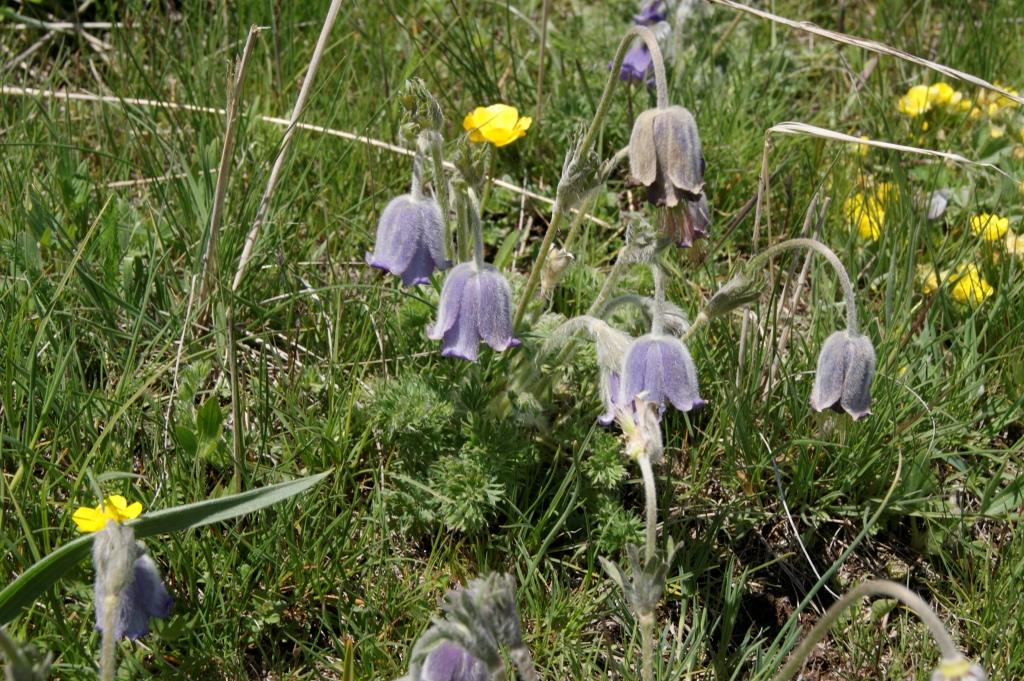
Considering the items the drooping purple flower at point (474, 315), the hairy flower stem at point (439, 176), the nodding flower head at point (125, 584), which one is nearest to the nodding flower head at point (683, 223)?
the drooping purple flower at point (474, 315)

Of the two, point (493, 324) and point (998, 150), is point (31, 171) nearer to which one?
point (493, 324)

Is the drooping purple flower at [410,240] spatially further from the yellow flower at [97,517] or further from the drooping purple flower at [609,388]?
the yellow flower at [97,517]

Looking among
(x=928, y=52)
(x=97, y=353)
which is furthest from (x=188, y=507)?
(x=928, y=52)

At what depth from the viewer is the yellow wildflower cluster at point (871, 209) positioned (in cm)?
276

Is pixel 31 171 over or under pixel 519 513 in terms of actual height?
over

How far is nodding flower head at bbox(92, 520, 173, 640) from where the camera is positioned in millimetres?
1525

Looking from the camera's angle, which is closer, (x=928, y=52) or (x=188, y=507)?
(x=188, y=507)

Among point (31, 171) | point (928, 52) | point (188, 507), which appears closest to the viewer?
point (188, 507)

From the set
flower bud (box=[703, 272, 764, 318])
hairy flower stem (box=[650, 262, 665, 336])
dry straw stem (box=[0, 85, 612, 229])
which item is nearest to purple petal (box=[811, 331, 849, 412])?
flower bud (box=[703, 272, 764, 318])

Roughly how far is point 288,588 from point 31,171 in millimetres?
1249

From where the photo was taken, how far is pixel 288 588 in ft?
6.75

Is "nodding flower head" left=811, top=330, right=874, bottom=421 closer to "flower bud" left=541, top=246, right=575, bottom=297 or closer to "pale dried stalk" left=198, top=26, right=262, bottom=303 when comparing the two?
"flower bud" left=541, top=246, right=575, bottom=297

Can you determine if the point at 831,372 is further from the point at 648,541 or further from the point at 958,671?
the point at 958,671

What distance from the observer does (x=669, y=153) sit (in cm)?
186
